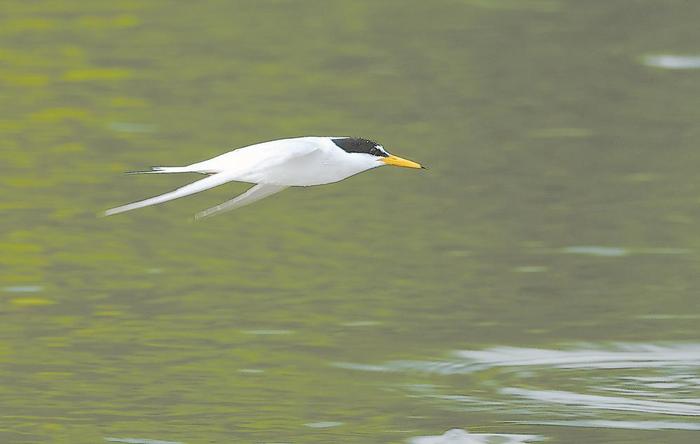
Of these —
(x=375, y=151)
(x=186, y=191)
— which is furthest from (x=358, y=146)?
(x=186, y=191)

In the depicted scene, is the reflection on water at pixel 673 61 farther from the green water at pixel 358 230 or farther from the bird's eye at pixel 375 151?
the bird's eye at pixel 375 151

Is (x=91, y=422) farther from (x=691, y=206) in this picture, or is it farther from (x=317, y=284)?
(x=691, y=206)

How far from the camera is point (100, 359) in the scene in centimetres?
1199

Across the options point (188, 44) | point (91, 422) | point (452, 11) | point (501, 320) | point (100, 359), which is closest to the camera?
point (91, 422)

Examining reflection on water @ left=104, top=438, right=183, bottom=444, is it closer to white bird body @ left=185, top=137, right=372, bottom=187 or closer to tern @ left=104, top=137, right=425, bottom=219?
tern @ left=104, top=137, right=425, bottom=219

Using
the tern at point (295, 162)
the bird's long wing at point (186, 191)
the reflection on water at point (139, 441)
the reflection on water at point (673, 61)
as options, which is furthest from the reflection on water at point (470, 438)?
the reflection on water at point (673, 61)

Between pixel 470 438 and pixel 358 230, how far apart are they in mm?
4604

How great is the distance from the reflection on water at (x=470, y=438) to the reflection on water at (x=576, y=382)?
365mm

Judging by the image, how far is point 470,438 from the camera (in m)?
10.4

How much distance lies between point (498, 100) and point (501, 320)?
19.9 ft

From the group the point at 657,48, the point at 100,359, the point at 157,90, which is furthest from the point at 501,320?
the point at 657,48

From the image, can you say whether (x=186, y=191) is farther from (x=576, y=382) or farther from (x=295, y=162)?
(x=576, y=382)

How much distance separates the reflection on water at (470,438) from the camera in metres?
10.4

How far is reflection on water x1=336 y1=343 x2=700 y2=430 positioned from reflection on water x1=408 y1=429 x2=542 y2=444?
0.36 metres
